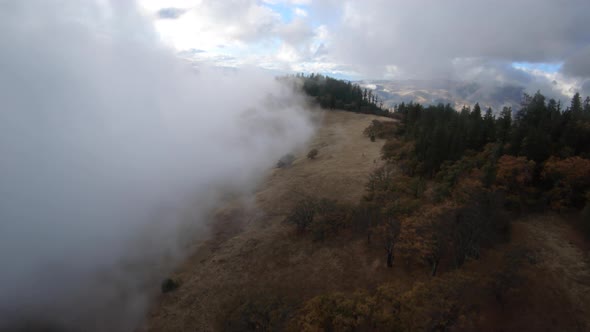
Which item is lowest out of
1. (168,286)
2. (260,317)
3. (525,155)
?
(168,286)

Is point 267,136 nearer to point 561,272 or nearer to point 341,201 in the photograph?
point 341,201

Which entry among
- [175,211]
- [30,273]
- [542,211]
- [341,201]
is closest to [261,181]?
[175,211]

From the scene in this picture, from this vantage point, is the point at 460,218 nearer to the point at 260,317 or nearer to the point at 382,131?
the point at 260,317

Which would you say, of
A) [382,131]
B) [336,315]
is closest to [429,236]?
[336,315]

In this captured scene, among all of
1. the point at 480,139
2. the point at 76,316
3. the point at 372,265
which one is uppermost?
the point at 480,139

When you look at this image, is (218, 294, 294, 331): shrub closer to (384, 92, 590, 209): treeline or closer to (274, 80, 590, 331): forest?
(274, 80, 590, 331): forest

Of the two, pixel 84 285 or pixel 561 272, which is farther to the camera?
pixel 84 285
